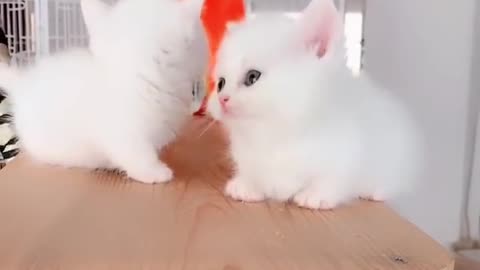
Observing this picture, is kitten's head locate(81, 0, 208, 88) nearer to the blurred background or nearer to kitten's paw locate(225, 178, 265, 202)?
kitten's paw locate(225, 178, 265, 202)

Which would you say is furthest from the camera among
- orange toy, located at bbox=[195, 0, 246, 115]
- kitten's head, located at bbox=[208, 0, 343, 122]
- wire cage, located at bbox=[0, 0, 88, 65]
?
wire cage, located at bbox=[0, 0, 88, 65]

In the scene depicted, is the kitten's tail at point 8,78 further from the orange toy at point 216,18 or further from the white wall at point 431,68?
the white wall at point 431,68

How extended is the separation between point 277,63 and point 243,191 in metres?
0.14

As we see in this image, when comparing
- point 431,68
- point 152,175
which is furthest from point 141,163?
point 431,68

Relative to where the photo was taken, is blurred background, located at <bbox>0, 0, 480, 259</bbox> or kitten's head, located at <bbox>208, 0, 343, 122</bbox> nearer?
kitten's head, located at <bbox>208, 0, 343, 122</bbox>

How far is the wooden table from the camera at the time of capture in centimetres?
49

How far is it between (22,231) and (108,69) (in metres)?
0.31

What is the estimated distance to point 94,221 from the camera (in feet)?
1.93

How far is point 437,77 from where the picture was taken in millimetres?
1512

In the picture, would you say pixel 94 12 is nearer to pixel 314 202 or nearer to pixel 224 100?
pixel 224 100

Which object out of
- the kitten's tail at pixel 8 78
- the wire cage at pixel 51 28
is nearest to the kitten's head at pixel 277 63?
the kitten's tail at pixel 8 78

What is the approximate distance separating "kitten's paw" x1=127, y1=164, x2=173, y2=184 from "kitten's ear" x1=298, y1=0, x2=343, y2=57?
24cm

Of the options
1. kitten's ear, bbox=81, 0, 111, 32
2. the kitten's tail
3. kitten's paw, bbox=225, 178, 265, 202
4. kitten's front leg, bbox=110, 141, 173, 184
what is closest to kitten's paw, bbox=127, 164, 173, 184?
kitten's front leg, bbox=110, 141, 173, 184

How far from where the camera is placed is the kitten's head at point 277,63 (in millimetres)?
661
